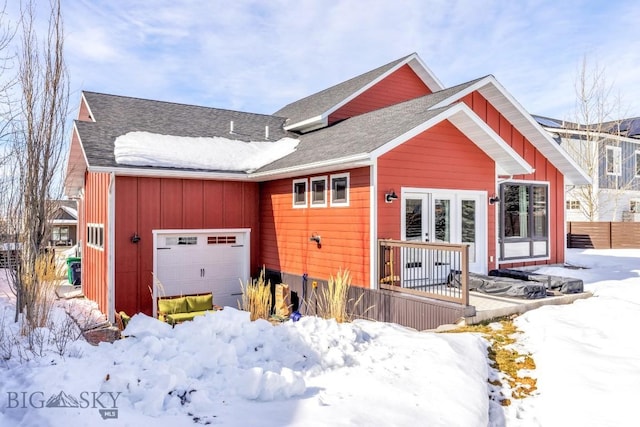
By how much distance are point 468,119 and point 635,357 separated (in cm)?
509

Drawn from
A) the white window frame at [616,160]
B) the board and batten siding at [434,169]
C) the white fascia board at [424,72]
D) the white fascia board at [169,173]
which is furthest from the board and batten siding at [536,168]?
the white window frame at [616,160]

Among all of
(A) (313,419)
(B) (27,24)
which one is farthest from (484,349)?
(B) (27,24)

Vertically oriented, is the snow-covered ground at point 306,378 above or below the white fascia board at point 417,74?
below

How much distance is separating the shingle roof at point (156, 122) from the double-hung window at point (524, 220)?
6734 millimetres

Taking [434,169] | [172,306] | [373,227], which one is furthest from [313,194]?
[172,306]

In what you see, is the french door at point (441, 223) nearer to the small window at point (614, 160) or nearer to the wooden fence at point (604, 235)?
the wooden fence at point (604, 235)

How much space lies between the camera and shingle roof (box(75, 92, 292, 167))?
9898mm

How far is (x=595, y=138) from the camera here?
2119cm

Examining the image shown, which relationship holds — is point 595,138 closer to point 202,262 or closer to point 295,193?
point 295,193

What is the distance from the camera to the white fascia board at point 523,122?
960 centimetres

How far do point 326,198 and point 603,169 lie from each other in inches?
740

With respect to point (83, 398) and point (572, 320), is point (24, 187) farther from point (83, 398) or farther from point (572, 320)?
point (572, 320)

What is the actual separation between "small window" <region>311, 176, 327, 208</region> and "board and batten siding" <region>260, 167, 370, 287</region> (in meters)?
0.11

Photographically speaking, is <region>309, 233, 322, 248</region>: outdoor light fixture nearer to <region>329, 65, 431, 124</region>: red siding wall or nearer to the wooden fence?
<region>329, 65, 431, 124</region>: red siding wall
